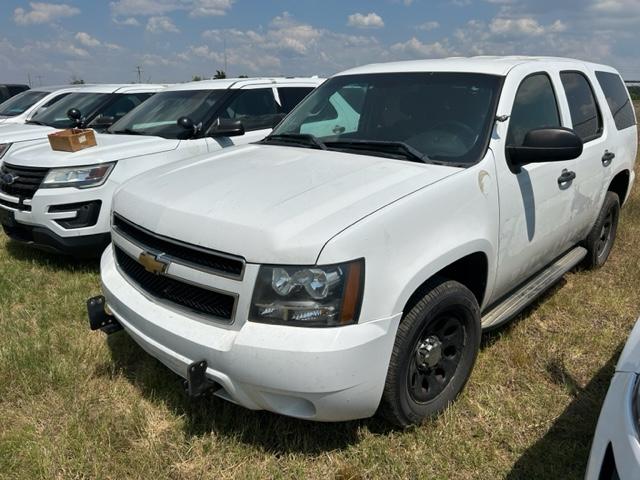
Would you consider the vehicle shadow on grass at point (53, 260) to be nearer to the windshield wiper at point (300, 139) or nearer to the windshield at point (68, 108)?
the windshield wiper at point (300, 139)

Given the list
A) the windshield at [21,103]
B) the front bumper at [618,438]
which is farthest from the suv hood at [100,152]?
the windshield at [21,103]

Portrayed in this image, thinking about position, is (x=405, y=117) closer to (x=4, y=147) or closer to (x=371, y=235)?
(x=371, y=235)

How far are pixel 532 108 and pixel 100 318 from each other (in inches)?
113

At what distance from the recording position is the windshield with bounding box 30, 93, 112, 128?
852 cm

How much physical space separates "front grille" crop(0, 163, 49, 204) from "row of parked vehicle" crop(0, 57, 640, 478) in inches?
88.2

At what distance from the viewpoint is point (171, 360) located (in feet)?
7.97

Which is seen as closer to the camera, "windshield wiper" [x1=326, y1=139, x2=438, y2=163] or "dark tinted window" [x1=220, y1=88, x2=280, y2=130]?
"windshield wiper" [x1=326, y1=139, x2=438, y2=163]

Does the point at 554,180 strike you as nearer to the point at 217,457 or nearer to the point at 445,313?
the point at 445,313

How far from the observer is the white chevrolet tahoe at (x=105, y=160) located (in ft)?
15.7

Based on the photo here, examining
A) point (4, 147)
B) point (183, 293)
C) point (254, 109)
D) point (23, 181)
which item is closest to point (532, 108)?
point (183, 293)

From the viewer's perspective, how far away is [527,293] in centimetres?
346

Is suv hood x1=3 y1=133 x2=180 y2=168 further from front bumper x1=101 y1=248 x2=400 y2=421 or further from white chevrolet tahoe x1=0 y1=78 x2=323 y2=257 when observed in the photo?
front bumper x1=101 y1=248 x2=400 y2=421

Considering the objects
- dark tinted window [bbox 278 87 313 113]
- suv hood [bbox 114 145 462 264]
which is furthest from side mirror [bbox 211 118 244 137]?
suv hood [bbox 114 145 462 264]

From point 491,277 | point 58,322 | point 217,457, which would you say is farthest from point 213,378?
point 58,322
